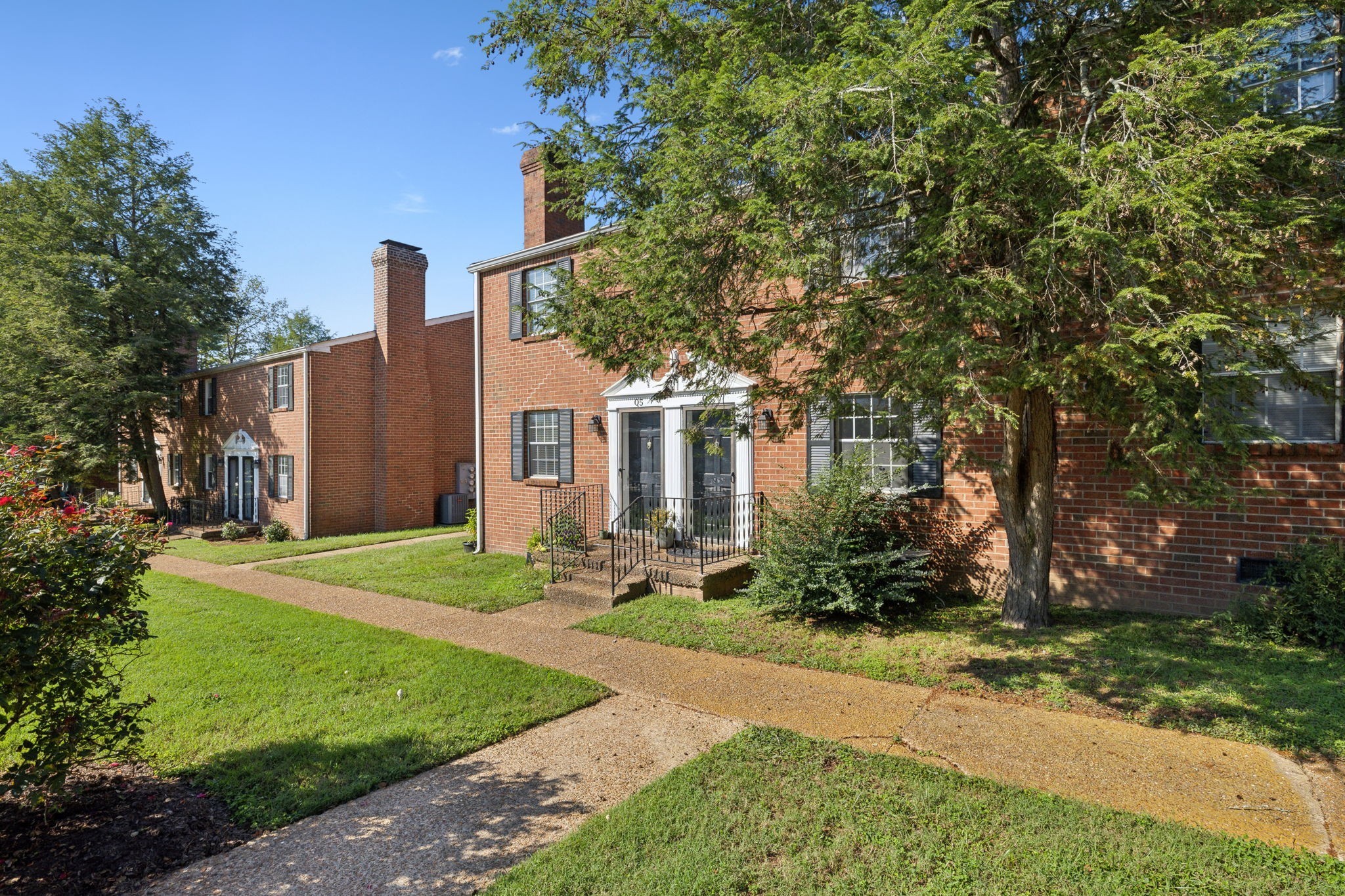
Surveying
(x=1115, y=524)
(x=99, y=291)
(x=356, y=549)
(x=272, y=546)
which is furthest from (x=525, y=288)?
(x=99, y=291)

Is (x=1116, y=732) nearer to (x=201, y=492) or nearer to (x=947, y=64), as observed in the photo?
(x=947, y=64)

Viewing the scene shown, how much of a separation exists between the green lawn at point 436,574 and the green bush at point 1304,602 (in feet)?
25.9

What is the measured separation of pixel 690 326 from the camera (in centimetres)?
547

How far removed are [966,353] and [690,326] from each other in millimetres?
2119

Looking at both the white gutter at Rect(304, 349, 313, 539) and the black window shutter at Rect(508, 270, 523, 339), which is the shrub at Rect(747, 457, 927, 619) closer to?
the black window shutter at Rect(508, 270, 523, 339)

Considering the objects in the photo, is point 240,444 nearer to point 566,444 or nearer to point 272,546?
point 272,546

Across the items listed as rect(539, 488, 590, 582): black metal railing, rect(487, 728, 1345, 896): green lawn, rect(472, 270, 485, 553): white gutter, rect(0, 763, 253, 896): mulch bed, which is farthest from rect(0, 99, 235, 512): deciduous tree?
rect(487, 728, 1345, 896): green lawn

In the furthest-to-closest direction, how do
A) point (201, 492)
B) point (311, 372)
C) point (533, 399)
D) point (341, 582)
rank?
1. point (201, 492)
2. point (311, 372)
3. point (533, 399)
4. point (341, 582)

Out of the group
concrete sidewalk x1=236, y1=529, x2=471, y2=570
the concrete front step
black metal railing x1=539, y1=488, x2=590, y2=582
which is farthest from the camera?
concrete sidewalk x1=236, y1=529, x2=471, y2=570

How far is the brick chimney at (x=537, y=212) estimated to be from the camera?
1369 cm

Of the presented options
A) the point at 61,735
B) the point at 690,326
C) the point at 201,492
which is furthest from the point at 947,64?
the point at 201,492

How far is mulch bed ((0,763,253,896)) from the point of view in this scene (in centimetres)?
318

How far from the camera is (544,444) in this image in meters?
12.5

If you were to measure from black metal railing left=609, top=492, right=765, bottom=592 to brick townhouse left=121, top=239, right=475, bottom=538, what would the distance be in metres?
10.4
